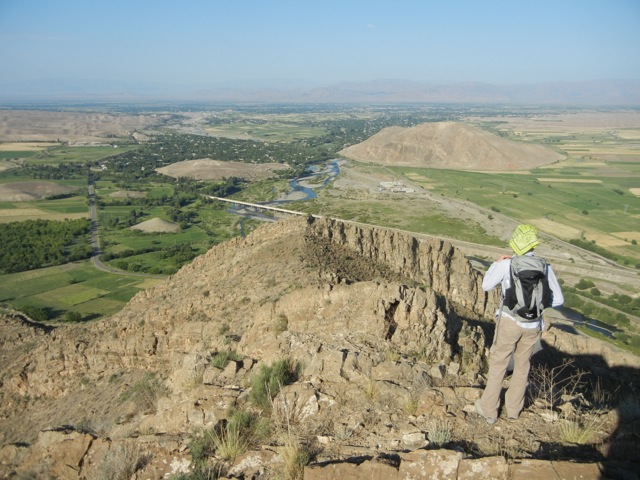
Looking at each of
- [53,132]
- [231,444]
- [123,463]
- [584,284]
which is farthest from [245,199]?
[53,132]

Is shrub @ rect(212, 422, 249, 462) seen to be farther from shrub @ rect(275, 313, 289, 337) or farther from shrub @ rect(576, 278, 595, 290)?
shrub @ rect(576, 278, 595, 290)

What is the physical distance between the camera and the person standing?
6.29m

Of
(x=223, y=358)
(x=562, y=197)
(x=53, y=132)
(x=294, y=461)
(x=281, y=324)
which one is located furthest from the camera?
(x=53, y=132)

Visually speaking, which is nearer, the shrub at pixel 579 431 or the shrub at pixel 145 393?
the shrub at pixel 579 431

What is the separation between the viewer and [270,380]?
855cm

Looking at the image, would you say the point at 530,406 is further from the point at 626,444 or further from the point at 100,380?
the point at 100,380

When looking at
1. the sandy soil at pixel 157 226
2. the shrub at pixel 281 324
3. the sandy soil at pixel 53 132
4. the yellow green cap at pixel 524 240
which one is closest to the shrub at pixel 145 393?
the shrub at pixel 281 324

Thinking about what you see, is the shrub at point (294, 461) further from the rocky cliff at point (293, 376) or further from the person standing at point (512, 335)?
the person standing at point (512, 335)

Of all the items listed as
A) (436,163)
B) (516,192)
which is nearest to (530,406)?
(516,192)

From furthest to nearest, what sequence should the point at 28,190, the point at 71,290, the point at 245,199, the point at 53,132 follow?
the point at 53,132 → the point at 245,199 → the point at 28,190 → the point at 71,290

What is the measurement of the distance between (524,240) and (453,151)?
414ft

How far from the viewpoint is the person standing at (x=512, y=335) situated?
20.6 feet

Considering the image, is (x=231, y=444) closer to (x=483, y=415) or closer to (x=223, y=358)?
(x=223, y=358)

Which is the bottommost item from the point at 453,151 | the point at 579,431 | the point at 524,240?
the point at 453,151
